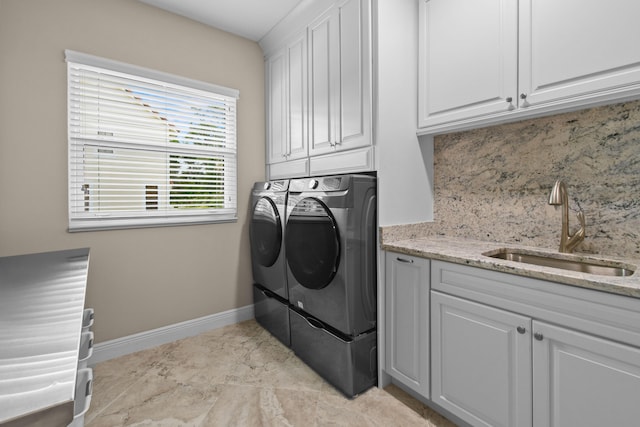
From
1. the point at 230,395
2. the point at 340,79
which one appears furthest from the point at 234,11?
the point at 230,395

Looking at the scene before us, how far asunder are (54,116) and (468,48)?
8.42 feet

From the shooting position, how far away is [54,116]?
6.68ft

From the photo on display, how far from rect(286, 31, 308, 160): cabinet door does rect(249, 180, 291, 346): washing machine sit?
0.34 m

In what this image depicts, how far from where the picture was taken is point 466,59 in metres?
1.72

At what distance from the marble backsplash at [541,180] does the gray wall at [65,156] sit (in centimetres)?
163

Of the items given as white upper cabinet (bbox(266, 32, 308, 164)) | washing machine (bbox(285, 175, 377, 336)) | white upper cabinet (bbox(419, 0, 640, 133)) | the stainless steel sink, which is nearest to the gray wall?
white upper cabinet (bbox(266, 32, 308, 164))

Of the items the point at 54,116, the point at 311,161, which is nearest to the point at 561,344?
the point at 311,161

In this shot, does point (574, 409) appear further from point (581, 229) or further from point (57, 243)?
point (57, 243)

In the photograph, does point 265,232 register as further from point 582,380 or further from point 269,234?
point 582,380

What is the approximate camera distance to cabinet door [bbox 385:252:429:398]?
167cm

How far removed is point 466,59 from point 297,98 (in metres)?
1.26

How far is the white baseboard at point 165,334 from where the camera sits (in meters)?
2.25

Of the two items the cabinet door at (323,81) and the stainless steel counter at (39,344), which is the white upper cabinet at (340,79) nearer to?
the cabinet door at (323,81)

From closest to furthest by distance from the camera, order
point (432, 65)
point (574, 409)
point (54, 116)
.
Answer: point (574, 409)
point (432, 65)
point (54, 116)
